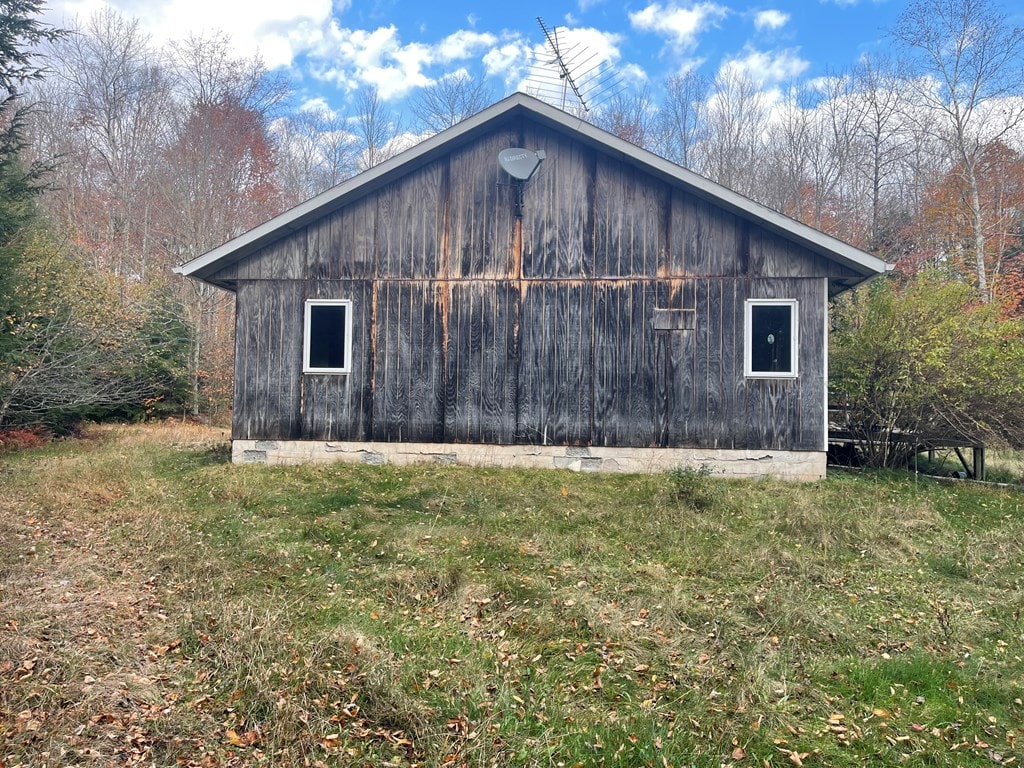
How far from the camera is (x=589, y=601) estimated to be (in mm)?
5176

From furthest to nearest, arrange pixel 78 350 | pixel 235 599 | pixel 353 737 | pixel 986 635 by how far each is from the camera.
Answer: pixel 78 350
pixel 235 599
pixel 986 635
pixel 353 737

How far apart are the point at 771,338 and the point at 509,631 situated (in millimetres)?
7521

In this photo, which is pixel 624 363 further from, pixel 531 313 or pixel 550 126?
pixel 550 126

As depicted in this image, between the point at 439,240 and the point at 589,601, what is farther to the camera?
the point at 439,240

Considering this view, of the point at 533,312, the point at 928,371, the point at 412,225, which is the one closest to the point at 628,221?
the point at 533,312

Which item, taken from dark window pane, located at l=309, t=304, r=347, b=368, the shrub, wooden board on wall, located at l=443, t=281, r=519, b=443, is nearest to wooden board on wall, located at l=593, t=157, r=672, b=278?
wooden board on wall, located at l=443, t=281, r=519, b=443

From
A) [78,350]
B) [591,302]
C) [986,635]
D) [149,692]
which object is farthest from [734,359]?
[78,350]

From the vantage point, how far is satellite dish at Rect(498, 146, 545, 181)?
409 inches

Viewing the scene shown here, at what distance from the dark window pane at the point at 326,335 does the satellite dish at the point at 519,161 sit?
379 cm

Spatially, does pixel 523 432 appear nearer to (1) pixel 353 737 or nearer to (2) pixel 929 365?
(2) pixel 929 365

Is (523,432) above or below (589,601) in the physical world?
above

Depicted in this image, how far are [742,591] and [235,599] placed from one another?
4356mm

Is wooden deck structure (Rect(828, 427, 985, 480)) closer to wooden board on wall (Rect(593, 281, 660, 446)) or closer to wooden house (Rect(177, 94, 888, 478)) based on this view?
wooden house (Rect(177, 94, 888, 478))

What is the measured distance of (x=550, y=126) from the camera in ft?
34.7
